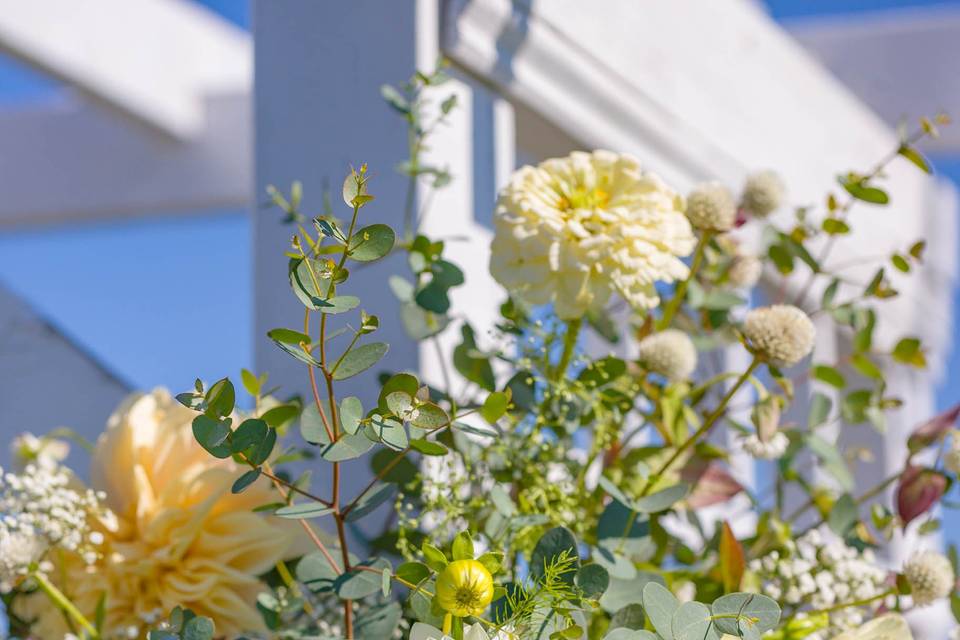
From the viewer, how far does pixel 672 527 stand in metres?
1.36

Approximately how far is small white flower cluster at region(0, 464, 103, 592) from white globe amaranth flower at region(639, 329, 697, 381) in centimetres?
38

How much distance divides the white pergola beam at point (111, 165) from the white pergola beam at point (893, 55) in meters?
1.46

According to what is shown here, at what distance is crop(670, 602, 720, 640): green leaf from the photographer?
0.50 meters

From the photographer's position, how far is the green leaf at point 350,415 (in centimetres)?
50

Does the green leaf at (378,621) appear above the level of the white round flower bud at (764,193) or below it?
below

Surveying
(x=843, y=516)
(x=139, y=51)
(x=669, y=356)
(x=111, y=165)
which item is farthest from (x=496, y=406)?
(x=111, y=165)

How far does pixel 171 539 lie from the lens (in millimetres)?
699

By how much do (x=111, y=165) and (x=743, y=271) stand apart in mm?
2503

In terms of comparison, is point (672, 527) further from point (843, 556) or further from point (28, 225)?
point (28, 225)

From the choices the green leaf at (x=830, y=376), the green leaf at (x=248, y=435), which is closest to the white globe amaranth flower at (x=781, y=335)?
Result: the green leaf at (x=830, y=376)

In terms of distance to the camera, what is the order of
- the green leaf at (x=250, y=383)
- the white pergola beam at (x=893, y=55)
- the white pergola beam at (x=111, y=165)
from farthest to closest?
the white pergola beam at (x=111, y=165) < the white pergola beam at (x=893, y=55) < the green leaf at (x=250, y=383)

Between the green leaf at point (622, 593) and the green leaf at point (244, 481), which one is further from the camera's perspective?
the green leaf at point (622, 593)

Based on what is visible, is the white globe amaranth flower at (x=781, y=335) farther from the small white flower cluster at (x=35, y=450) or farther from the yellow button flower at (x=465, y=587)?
the small white flower cluster at (x=35, y=450)

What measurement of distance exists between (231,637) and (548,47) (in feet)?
2.06
